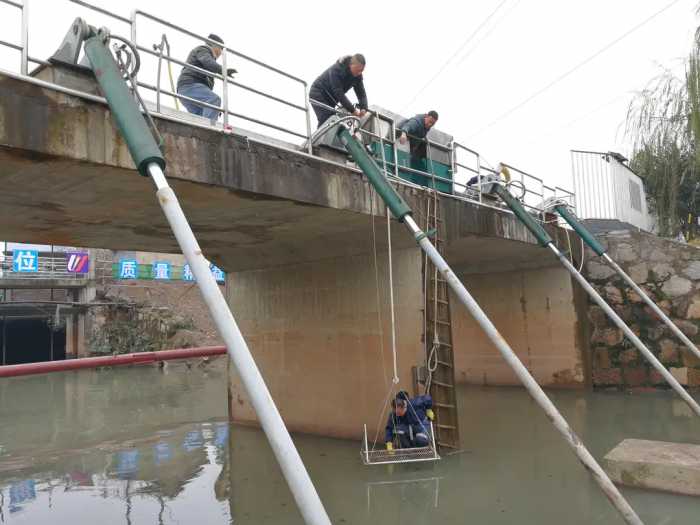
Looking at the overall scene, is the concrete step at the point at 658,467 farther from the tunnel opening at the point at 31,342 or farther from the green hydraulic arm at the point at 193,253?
the tunnel opening at the point at 31,342

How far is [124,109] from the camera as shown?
12.0ft

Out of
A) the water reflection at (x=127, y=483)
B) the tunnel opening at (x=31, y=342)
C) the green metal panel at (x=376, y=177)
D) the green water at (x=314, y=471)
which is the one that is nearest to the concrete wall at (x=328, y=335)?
the green water at (x=314, y=471)

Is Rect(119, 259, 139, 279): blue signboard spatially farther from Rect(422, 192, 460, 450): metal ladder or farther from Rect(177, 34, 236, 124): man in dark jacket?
Rect(177, 34, 236, 124): man in dark jacket

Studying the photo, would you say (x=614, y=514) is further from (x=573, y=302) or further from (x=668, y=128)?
(x=668, y=128)

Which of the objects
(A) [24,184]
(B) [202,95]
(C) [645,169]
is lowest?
(A) [24,184]

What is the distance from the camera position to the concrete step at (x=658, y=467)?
5.38m

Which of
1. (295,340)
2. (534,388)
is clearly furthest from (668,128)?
(534,388)

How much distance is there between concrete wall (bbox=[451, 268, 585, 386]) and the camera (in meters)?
13.0

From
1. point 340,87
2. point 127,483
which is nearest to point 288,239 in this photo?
point 340,87

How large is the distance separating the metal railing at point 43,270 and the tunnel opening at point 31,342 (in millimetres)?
2711

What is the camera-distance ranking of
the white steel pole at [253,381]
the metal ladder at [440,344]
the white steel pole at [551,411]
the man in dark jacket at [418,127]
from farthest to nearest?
the man in dark jacket at [418,127], the metal ladder at [440,344], the white steel pole at [551,411], the white steel pole at [253,381]

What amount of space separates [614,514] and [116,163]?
18.5 ft

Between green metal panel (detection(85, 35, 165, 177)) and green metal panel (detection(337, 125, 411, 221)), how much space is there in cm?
273

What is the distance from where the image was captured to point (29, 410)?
12750 millimetres
